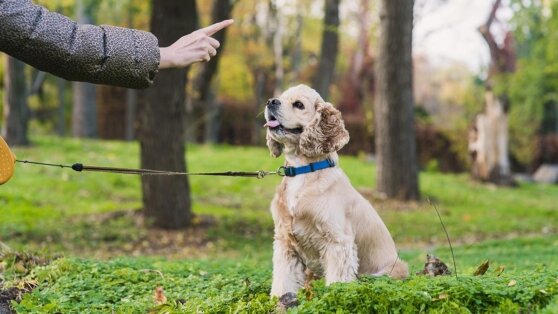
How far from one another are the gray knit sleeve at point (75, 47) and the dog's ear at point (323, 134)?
4.07 ft

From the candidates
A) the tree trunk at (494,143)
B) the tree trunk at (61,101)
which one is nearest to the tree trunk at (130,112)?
the tree trunk at (61,101)

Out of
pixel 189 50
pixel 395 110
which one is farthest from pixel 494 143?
pixel 189 50

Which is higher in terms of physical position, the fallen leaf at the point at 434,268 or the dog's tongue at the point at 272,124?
the dog's tongue at the point at 272,124

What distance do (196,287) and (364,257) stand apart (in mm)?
1352

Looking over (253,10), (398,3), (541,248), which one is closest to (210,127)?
(253,10)

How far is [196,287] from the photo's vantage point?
5.59 metres

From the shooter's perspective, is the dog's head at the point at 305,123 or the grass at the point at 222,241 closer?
the grass at the point at 222,241

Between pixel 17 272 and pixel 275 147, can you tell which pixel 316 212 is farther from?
pixel 17 272

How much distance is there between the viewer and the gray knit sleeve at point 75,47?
3725 millimetres

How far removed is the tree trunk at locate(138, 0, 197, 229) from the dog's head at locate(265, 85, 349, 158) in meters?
6.38

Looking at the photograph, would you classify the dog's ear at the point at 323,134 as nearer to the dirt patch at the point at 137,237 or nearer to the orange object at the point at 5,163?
the orange object at the point at 5,163

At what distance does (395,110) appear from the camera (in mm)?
→ 15250

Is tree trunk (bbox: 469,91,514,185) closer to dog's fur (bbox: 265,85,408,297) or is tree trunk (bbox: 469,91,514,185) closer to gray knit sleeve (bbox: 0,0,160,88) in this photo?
dog's fur (bbox: 265,85,408,297)

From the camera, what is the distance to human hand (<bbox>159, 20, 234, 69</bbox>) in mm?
4078
